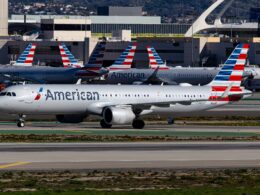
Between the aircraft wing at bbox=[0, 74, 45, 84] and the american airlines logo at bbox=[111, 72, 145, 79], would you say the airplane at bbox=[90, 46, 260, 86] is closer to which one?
the american airlines logo at bbox=[111, 72, 145, 79]

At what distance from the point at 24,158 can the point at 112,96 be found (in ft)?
105

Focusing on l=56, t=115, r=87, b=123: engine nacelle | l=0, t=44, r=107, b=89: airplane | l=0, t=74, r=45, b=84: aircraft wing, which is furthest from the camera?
l=0, t=44, r=107, b=89: airplane

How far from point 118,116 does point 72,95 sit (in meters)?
4.20

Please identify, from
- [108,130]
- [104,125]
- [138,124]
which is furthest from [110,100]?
[108,130]

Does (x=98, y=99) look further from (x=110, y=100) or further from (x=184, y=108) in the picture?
(x=184, y=108)

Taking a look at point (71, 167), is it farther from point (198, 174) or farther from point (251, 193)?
point (251, 193)

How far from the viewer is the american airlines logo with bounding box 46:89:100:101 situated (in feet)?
287

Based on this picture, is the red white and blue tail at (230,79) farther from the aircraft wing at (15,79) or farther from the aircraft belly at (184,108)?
the aircraft wing at (15,79)

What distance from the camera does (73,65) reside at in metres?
194

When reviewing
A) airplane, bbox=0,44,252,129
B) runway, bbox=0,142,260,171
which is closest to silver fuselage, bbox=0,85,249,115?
airplane, bbox=0,44,252,129

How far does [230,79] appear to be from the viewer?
9956 cm

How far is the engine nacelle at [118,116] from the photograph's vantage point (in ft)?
287

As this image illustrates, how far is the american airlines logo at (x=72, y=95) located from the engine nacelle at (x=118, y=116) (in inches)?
68.1

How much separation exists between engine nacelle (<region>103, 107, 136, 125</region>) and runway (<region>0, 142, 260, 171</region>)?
54.6ft
